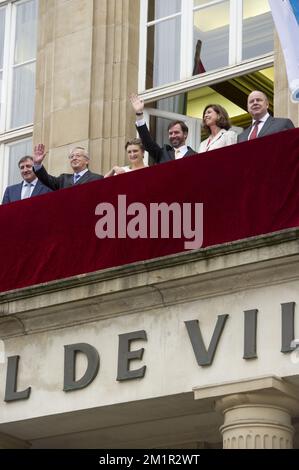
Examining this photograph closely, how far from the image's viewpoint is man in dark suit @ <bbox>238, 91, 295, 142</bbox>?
18.7m

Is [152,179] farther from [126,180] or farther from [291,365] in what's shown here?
[291,365]

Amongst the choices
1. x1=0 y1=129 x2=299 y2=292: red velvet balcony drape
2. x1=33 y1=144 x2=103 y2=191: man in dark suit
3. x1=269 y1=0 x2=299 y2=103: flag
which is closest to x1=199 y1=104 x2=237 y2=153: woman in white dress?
x1=0 y1=129 x2=299 y2=292: red velvet balcony drape

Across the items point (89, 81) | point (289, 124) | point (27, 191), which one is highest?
point (89, 81)

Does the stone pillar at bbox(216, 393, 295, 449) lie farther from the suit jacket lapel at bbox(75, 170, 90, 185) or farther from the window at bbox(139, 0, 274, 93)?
the window at bbox(139, 0, 274, 93)

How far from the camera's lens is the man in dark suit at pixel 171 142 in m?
19.5

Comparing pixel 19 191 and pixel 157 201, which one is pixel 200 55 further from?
pixel 157 201

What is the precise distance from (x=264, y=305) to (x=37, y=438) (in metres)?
3.78

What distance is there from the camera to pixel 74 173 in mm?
20812

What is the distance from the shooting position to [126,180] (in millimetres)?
19094

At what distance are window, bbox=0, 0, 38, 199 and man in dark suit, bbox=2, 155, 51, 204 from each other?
2472 millimetres

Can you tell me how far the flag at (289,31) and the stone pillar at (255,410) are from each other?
11.0 feet

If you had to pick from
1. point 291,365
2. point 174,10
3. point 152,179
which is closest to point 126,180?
point 152,179
